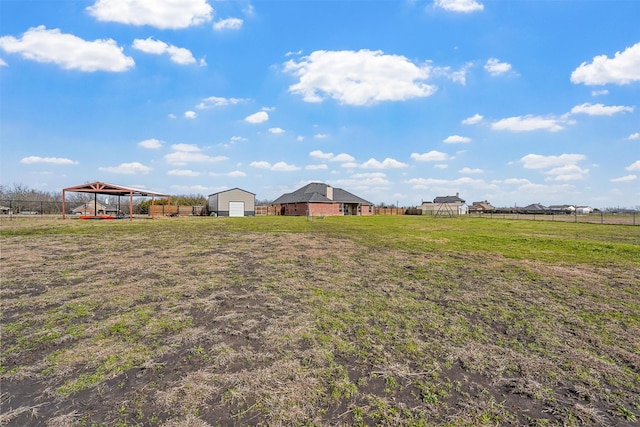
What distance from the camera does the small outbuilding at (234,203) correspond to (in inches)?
1602

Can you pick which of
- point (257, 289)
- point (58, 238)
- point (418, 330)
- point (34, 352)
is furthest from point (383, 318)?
point (58, 238)

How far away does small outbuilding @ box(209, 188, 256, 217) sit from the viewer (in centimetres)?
4069

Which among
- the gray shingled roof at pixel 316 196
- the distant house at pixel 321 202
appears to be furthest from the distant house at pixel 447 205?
the gray shingled roof at pixel 316 196

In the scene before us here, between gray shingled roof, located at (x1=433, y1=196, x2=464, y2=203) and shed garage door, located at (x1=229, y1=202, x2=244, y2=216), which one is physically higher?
gray shingled roof, located at (x1=433, y1=196, x2=464, y2=203)

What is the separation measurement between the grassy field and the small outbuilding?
34145 millimetres

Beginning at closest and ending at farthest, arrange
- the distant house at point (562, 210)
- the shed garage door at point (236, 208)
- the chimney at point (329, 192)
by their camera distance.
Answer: the shed garage door at point (236, 208) < the chimney at point (329, 192) < the distant house at point (562, 210)

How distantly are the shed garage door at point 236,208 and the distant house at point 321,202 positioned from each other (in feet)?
28.9

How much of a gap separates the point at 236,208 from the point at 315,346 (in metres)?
39.7

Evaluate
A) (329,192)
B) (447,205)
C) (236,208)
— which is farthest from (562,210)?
(236,208)

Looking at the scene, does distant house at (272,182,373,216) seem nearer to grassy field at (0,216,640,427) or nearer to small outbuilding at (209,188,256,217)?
small outbuilding at (209,188,256,217)

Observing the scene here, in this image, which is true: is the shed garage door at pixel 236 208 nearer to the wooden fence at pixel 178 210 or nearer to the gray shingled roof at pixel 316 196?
the wooden fence at pixel 178 210

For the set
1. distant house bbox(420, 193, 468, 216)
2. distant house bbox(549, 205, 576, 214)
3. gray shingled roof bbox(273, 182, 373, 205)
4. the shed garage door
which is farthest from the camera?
distant house bbox(549, 205, 576, 214)

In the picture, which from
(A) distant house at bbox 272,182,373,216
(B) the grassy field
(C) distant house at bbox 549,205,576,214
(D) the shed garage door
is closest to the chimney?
(A) distant house at bbox 272,182,373,216

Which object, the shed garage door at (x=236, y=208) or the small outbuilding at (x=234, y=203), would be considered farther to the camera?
the shed garage door at (x=236, y=208)
